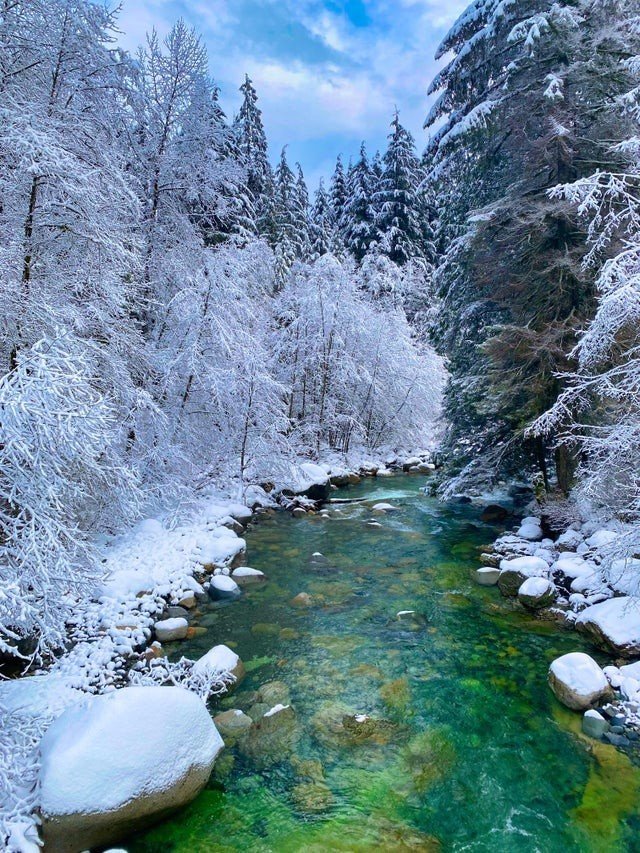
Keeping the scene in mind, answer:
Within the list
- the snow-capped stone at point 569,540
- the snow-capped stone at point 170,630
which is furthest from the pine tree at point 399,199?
the snow-capped stone at point 170,630

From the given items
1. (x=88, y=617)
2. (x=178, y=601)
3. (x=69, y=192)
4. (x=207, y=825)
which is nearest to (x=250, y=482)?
(x=178, y=601)

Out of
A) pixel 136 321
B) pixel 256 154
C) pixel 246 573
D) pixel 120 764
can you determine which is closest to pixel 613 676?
pixel 120 764

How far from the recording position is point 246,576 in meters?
7.44

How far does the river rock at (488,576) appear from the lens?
729cm

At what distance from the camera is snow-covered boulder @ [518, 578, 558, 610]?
632 cm

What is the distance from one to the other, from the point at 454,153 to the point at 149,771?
11.6 meters

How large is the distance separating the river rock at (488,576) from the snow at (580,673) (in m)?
2.38

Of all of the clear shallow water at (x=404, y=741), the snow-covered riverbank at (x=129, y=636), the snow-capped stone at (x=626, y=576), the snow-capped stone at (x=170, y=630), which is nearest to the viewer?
the snow-covered riverbank at (x=129, y=636)

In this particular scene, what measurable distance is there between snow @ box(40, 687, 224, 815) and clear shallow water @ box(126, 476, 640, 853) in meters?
0.36

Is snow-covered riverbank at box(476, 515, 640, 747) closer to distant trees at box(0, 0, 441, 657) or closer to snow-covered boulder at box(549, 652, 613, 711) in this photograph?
snow-covered boulder at box(549, 652, 613, 711)

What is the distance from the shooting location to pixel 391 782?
3.69 metres

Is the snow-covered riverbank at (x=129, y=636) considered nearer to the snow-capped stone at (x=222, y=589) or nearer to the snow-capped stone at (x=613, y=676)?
the snow-capped stone at (x=222, y=589)

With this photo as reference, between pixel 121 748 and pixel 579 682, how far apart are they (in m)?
4.13

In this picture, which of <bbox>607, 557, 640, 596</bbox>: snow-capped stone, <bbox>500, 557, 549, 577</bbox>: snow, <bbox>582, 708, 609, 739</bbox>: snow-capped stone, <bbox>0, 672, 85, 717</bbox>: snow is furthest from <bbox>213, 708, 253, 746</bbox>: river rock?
<bbox>500, 557, 549, 577</bbox>: snow
